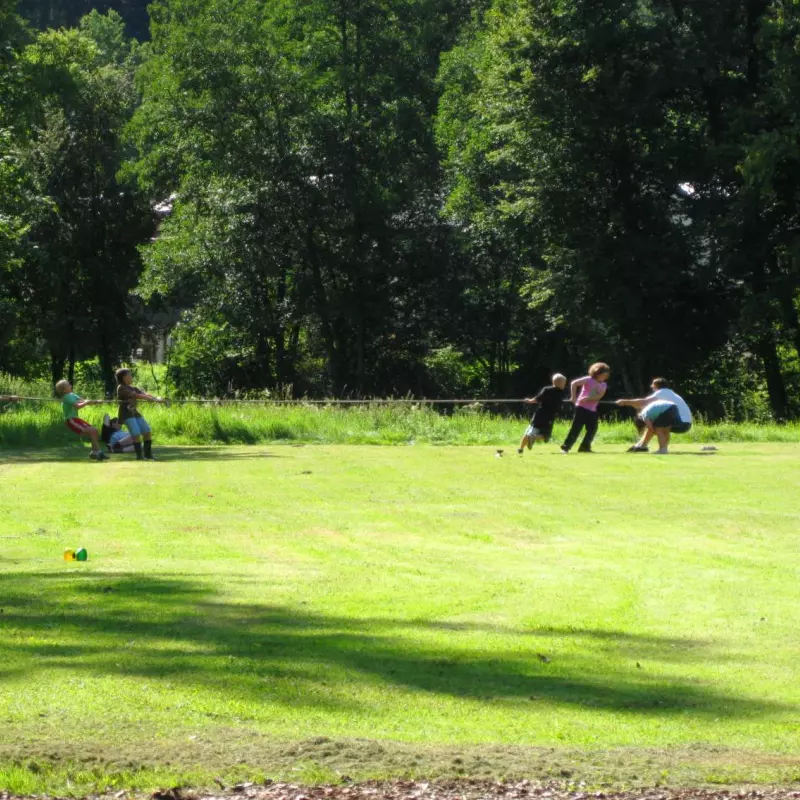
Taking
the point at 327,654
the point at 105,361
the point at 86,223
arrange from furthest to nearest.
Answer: the point at 105,361 < the point at 86,223 < the point at 327,654

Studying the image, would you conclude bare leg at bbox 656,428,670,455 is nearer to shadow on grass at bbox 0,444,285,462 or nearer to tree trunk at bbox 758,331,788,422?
shadow on grass at bbox 0,444,285,462

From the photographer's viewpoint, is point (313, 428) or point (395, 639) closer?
point (395, 639)

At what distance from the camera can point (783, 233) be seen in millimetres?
47750

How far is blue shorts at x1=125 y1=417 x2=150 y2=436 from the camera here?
90.8 feet

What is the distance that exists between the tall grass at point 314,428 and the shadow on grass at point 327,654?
24.0m

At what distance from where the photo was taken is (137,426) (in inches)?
1093

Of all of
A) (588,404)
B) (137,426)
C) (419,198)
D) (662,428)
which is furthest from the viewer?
(419,198)

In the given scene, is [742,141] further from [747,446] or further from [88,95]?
[88,95]

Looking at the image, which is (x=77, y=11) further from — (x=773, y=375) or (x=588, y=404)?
(x=588, y=404)

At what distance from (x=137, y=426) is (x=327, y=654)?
1979 centimetres

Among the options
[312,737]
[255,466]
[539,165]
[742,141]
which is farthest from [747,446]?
[312,737]

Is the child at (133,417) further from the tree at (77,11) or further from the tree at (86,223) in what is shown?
the tree at (77,11)

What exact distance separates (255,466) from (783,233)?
27356 mm

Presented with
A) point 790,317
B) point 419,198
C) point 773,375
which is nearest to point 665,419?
point 790,317
